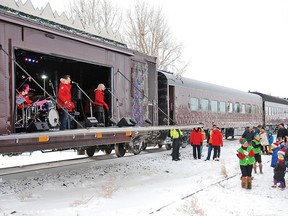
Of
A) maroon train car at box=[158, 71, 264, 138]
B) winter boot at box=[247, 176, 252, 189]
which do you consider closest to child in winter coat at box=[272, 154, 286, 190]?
winter boot at box=[247, 176, 252, 189]

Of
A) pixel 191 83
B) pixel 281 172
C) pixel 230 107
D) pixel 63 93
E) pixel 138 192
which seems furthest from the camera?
pixel 230 107

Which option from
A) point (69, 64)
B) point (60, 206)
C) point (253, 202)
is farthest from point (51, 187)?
point (253, 202)

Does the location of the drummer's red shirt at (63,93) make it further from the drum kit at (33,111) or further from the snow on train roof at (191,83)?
the snow on train roof at (191,83)

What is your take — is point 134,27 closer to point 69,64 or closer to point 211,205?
point 69,64

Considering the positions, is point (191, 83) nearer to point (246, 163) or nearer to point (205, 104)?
point (205, 104)

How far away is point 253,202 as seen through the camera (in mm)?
7137

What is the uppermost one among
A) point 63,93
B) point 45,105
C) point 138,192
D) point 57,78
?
point 57,78

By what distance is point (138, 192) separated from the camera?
7.92 meters

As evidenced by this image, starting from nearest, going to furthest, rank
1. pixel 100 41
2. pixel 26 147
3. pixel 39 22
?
pixel 26 147
pixel 39 22
pixel 100 41

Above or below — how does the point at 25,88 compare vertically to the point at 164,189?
above

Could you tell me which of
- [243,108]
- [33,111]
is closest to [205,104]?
[243,108]

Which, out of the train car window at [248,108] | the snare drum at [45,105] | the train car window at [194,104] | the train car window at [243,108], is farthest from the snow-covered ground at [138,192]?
the train car window at [248,108]

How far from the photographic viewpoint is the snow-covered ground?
250 inches

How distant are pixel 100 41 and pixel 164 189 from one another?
153 inches
